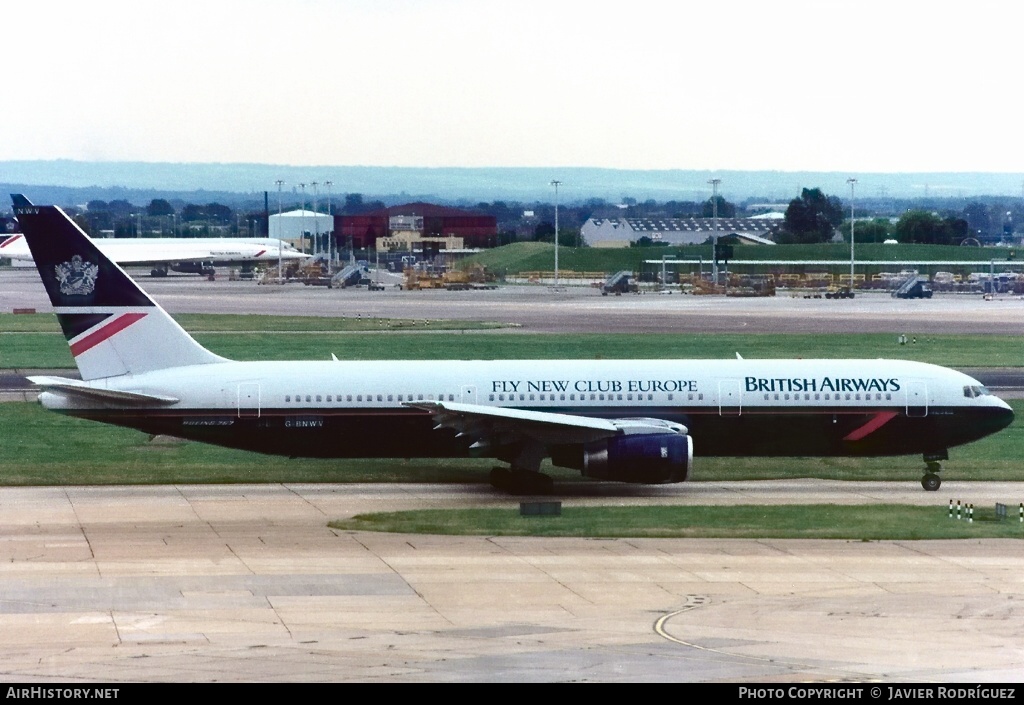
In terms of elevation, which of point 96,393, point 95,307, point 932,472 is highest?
point 95,307

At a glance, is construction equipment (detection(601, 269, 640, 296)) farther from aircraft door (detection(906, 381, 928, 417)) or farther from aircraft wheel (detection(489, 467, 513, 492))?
aircraft wheel (detection(489, 467, 513, 492))

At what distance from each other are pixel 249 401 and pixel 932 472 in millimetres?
20193

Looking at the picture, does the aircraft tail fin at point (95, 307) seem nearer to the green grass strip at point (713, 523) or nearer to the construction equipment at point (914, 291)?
the green grass strip at point (713, 523)

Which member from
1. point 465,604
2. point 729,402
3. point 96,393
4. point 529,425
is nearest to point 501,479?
point 529,425

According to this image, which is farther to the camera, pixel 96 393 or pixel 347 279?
pixel 347 279

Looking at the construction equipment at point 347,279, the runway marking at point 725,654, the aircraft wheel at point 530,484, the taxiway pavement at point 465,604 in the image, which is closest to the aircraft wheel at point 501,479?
the aircraft wheel at point 530,484

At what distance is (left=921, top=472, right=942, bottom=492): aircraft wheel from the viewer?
45.7 metres

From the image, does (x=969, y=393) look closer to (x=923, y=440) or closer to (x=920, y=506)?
(x=923, y=440)

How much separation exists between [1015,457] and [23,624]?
35.4m

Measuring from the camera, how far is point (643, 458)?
42.9 m

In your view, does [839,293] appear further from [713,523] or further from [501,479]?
[713,523]

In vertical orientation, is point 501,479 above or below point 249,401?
below

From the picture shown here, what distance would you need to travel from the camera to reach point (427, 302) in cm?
13925
